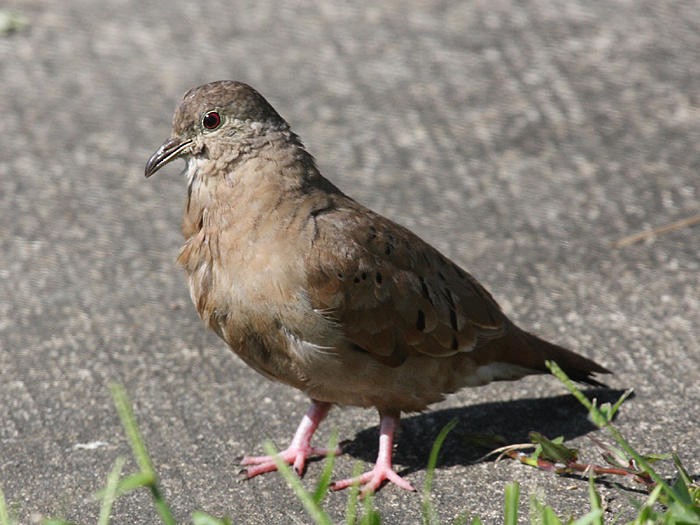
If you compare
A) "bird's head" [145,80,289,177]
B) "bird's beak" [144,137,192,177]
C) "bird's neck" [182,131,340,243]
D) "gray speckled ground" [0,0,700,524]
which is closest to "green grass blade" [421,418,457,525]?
"gray speckled ground" [0,0,700,524]

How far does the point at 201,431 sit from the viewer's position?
437 centimetres

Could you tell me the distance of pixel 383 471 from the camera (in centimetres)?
405

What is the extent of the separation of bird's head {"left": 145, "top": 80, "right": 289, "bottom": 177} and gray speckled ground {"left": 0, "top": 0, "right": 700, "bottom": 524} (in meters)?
1.05

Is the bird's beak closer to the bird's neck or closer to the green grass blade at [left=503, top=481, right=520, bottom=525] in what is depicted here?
the bird's neck

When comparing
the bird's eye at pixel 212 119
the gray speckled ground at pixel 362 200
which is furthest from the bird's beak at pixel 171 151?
the gray speckled ground at pixel 362 200

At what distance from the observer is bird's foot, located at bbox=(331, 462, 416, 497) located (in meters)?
3.99

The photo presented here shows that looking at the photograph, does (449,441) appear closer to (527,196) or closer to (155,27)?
(527,196)

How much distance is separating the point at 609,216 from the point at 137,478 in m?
3.69

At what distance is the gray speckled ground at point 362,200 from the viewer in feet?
13.9

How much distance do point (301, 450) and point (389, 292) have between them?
0.69 m

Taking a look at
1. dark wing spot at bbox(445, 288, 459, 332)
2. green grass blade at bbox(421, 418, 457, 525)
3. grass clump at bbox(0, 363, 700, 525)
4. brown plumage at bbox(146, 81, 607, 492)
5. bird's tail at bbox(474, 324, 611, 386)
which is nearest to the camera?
grass clump at bbox(0, 363, 700, 525)

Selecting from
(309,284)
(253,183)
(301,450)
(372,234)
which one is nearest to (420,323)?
(372,234)

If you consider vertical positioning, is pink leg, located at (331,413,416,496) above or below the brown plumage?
below

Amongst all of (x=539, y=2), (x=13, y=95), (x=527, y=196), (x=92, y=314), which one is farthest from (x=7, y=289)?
(x=539, y=2)
